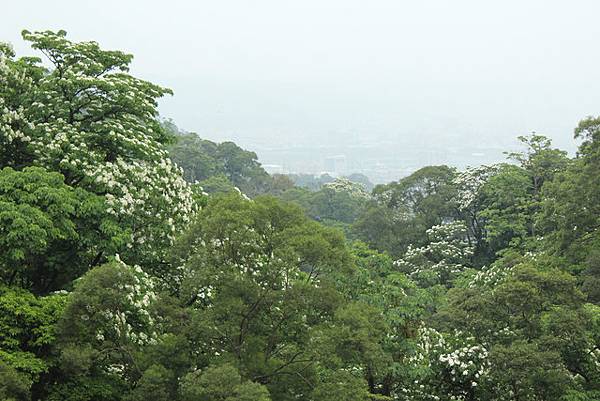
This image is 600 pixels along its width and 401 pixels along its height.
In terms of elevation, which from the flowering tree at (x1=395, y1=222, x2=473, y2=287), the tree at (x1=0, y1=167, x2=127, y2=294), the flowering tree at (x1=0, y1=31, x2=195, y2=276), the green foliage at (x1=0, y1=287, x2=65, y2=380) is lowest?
the flowering tree at (x1=395, y1=222, x2=473, y2=287)

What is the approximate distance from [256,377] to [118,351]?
2.66 m

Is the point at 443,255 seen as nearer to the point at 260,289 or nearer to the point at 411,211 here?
the point at 411,211

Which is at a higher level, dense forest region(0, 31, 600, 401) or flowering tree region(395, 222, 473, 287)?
dense forest region(0, 31, 600, 401)

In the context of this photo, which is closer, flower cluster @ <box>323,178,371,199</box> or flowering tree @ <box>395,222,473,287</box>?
flowering tree @ <box>395,222,473,287</box>

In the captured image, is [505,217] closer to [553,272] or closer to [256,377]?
[553,272]

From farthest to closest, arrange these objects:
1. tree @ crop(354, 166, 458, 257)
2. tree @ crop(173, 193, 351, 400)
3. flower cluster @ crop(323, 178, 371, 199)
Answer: flower cluster @ crop(323, 178, 371, 199) → tree @ crop(354, 166, 458, 257) → tree @ crop(173, 193, 351, 400)

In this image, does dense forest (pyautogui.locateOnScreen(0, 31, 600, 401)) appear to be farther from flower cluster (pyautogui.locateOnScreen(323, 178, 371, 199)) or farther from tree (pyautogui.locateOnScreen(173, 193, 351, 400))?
flower cluster (pyautogui.locateOnScreen(323, 178, 371, 199))

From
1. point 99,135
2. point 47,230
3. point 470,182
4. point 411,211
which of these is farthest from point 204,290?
point 411,211

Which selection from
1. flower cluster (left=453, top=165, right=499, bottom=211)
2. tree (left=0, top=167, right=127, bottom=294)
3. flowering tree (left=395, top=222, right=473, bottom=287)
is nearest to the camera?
tree (left=0, top=167, right=127, bottom=294)

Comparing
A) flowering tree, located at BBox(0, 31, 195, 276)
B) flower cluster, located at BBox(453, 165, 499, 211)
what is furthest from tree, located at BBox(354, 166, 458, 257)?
flowering tree, located at BBox(0, 31, 195, 276)

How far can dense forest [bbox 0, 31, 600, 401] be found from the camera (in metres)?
11.4

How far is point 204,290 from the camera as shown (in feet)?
42.1

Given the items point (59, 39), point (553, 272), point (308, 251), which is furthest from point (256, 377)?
point (59, 39)

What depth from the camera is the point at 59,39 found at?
18.6 m
